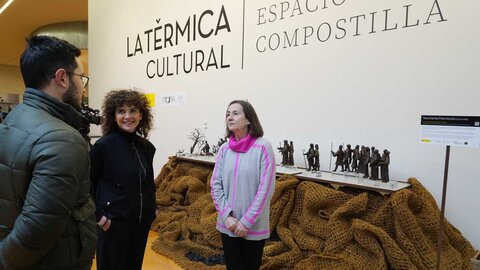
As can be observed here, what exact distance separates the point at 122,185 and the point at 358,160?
6.07 ft

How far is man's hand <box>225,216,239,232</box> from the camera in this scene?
185 cm

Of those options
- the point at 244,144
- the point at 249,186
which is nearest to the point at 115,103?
the point at 244,144

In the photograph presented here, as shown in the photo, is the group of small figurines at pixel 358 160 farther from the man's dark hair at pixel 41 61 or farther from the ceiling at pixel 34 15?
the ceiling at pixel 34 15

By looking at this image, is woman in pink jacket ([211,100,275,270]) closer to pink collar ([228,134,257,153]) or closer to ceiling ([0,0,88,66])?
pink collar ([228,134,257,153])

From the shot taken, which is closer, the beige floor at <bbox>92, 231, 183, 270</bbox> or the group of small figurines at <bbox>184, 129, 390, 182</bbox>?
the group of small figurines at <bbox>184, 129, 390, 182</bbox>

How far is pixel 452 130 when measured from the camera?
1826mm

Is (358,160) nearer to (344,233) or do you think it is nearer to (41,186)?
(344,233)

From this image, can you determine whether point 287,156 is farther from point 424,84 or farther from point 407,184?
point 424,84

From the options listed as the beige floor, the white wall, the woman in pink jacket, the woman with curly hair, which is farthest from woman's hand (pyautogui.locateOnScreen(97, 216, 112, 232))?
the white wall

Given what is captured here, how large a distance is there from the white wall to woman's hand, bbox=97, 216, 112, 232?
2.05 m

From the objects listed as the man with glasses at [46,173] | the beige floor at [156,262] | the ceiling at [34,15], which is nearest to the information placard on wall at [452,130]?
the man with glasses at [46,173]

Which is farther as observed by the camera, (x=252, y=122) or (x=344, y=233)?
(x=344, y=233)

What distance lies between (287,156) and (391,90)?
103cm

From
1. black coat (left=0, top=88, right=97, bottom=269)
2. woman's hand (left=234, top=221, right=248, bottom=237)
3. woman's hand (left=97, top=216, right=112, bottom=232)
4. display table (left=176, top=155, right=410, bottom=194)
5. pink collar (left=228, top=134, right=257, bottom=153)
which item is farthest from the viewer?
Answer: display table (left=176, top=155, right=410, bottom=194)
